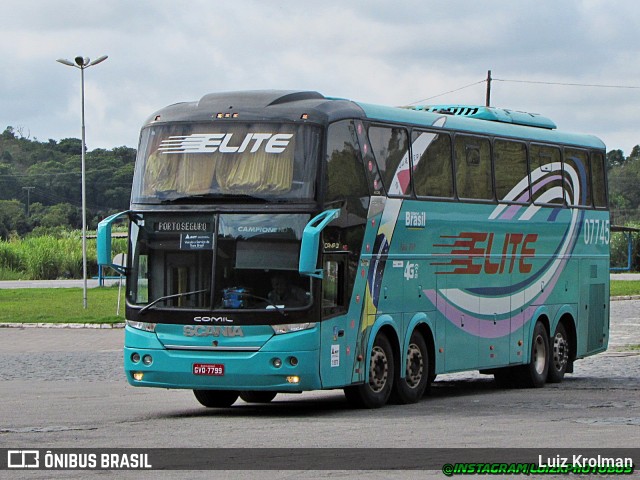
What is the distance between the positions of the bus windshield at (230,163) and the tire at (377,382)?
260 cm

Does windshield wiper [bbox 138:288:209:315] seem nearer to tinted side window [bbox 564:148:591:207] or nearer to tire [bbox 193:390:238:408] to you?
tire [bbox 193:390:238:408]

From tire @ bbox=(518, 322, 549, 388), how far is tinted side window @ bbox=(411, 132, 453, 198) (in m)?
4.08

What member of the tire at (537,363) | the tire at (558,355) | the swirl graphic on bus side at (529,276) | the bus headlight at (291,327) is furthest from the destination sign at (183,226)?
the tire at (558,355)

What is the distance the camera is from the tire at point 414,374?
1912 centimetres

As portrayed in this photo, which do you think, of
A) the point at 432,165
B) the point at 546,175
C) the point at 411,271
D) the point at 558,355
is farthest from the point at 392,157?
the point at 558,355

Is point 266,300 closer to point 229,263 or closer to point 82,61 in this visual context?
point 229,263

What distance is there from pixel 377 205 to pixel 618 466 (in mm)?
7055

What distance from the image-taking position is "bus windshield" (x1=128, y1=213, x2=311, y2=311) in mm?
17047

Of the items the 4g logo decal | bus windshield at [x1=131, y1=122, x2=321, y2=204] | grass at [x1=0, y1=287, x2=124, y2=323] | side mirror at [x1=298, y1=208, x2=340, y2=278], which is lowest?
grass at [x1=0, y1=287, x2=124, y2=323]

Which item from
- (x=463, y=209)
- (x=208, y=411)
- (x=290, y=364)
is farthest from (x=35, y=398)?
(x=463, y=209)

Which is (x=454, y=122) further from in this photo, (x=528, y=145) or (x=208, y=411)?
(x=208, y=411)

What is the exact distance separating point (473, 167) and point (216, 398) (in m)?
5.22

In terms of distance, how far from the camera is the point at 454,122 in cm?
2091

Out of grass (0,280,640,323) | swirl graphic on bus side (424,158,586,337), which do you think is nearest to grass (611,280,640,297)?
grass (0,280,640,323)
